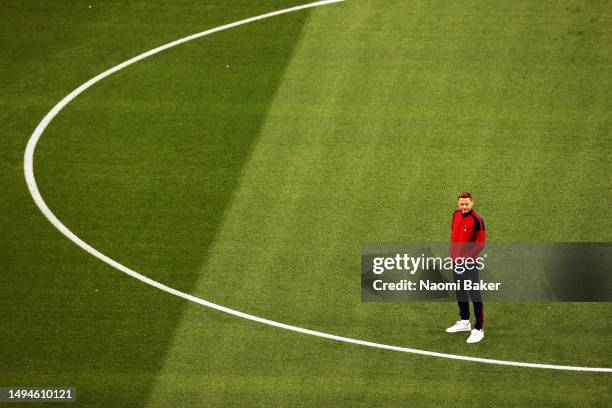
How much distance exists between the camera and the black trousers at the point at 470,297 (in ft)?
47.3

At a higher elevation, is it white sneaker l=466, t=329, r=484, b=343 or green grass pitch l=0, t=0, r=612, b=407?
white sneaker l=466, t=329, r=484, b=343

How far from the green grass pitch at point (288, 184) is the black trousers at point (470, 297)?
36 cm

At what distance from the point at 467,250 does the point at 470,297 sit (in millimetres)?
600

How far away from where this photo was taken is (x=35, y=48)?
21328mm

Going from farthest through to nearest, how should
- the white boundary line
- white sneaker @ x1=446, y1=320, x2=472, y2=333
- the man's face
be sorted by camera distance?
white sneaker @ x1=446, y1=320, x2=472, y2=333, the white boundary line, the man's face

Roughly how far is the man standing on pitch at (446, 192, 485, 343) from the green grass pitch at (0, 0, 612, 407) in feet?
0.89

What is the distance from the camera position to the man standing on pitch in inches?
561

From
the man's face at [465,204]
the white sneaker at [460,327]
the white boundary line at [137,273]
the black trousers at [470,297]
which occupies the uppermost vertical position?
the man's face at [465,204]

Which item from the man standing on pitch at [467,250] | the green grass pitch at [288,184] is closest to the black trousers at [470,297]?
the man standing on pitch at [467,250]

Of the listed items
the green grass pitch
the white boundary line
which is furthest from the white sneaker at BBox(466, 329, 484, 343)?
the white boundary line

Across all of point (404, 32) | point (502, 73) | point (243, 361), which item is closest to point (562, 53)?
point (502, 73)

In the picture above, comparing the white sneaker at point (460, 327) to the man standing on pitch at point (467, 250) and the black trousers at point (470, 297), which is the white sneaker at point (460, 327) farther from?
the black trousers at point (470, 297)

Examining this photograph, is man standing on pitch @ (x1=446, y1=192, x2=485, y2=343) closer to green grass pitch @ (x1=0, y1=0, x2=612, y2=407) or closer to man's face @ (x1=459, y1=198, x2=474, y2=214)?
man's face @ (x1=459, y1=198, x2=474, y2=214)

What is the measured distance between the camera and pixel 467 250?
564 inches
